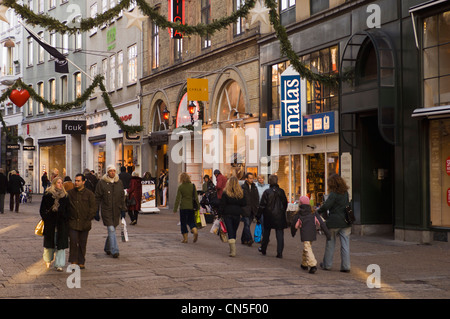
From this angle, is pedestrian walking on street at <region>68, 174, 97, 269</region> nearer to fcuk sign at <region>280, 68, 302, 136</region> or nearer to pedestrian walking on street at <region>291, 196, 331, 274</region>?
pedestrian walking on street at <region>291, 196, 331, 274</region>

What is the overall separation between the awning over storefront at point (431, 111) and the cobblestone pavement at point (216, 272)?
304cm

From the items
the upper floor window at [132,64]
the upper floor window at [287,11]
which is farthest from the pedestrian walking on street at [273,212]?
the upper floor window at [132,64]

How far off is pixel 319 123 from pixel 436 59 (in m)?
5.13

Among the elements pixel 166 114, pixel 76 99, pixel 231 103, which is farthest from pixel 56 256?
pixel 166 114

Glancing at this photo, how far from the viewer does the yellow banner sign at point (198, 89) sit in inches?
1081

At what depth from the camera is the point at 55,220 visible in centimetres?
1246

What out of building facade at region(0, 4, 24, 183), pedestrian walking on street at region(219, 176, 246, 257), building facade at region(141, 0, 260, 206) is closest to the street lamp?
building facade at region(141, 0, 260, 206)

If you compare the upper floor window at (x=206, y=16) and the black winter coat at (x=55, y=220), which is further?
the upper floor window at (x=206, y=16)

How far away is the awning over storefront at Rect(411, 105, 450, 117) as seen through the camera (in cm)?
1569

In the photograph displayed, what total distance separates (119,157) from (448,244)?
26.8 metres

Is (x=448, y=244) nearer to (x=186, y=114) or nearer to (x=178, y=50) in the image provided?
(x=186, y=114)

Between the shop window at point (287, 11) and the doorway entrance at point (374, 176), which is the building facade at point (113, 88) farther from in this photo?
the doorway entrance at point (374, 176)

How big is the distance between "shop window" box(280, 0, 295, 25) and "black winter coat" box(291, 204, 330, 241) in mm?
11263
